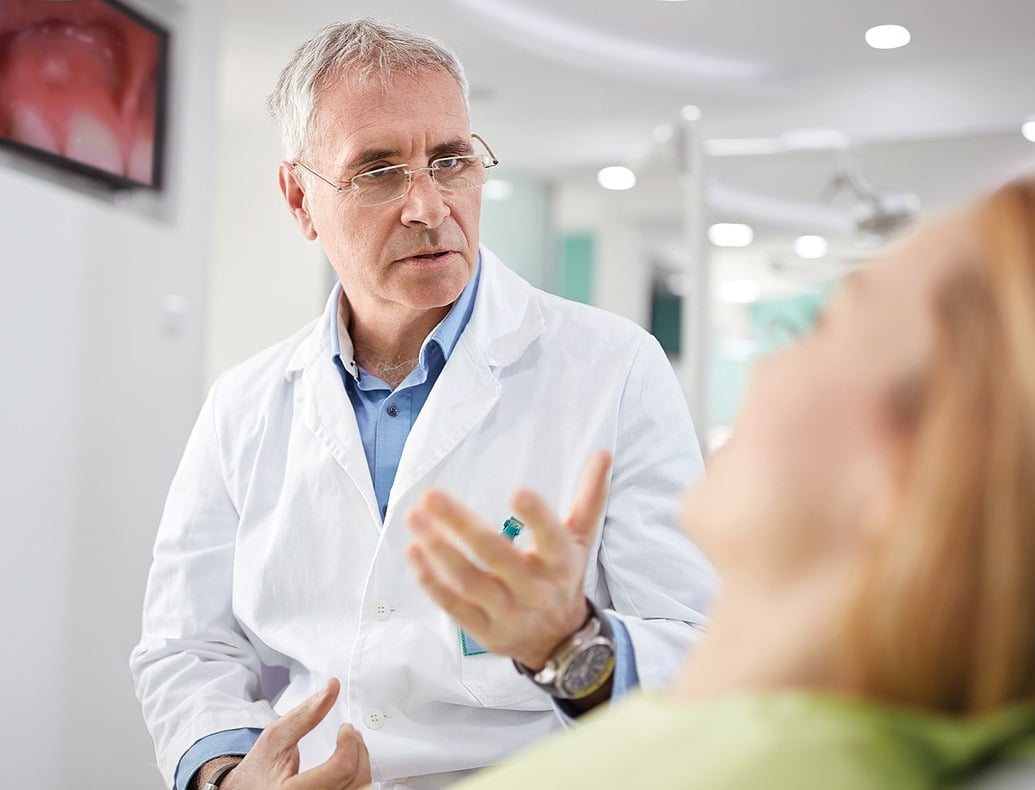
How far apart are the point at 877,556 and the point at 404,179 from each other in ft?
3.82

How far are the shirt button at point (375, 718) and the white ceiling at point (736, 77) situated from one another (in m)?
2.92

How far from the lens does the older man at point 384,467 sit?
133 cm

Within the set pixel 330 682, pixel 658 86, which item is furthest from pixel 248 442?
pixel 658 86

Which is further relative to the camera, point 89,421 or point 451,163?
point 89,421

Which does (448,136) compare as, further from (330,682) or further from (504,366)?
(330,682)

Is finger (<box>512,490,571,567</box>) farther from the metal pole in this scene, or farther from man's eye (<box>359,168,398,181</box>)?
the metal pole

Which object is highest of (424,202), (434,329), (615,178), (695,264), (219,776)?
(615,178)

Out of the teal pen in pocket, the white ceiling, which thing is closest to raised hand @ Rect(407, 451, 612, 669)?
the teal pen in pocket

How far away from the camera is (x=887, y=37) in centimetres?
421

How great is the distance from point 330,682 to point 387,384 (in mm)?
483

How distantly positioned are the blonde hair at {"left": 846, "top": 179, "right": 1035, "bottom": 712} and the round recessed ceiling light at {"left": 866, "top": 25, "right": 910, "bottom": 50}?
4.00 meters

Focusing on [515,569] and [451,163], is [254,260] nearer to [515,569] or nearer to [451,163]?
[451,163]

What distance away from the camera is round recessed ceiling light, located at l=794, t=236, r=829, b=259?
5.05 metres

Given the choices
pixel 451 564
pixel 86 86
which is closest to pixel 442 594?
pixel 451 564
